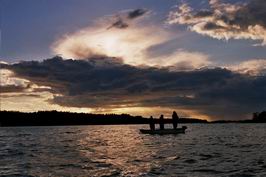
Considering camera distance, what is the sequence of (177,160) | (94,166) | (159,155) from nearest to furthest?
(94,166) < (177,160) < (159,155)

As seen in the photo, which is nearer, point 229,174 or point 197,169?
point 229,174

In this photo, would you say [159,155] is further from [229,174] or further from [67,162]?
[229,174]

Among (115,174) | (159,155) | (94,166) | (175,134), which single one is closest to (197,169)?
(115,174)

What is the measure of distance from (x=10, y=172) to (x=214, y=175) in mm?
13413

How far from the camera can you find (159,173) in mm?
28219

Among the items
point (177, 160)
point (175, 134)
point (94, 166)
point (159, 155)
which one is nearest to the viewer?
point (94, 166)

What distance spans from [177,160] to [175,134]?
48.2 meters

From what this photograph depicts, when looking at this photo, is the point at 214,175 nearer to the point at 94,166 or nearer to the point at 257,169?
the point at 257,169

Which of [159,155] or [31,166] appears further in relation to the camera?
Answer: [159,155]

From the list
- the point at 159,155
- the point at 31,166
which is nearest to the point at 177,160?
the point at 159,155

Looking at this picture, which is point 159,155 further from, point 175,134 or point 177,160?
point 175,134

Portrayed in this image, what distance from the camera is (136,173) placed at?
2844 cm

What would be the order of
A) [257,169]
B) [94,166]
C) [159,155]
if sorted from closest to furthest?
[257,169]
[94,166]
[159,155]

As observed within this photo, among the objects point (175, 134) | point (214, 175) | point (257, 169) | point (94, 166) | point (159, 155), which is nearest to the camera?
point (214, 175)
